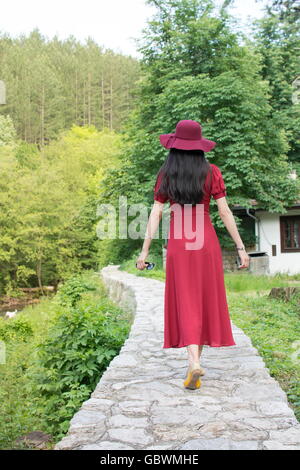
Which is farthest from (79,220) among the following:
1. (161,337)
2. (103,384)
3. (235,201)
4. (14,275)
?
(103,384)

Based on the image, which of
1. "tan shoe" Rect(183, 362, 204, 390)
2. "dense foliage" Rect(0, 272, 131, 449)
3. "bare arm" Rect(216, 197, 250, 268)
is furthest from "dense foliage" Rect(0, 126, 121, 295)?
"tan shoe" Rect(183, 362, 204, 390)

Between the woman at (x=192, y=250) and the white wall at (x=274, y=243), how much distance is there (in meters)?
16.8

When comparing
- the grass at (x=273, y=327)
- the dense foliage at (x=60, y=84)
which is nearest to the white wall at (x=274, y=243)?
the grass at (x=273, y=327)

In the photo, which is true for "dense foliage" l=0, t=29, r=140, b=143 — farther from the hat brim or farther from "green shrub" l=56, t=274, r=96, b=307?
the hat brim

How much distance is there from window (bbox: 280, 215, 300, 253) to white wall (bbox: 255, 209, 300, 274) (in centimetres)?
17

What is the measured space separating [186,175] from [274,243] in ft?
56.7

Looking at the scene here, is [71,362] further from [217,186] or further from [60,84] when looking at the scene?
[60,84]

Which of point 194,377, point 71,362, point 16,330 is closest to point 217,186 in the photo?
point 194,377

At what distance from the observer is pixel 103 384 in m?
4.10

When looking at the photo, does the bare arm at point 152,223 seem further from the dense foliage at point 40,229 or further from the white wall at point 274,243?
the dense foliage at point 40,229

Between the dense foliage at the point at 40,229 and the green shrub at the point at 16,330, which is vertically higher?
the dense foliage at the point at 40,229

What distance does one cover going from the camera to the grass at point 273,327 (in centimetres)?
469

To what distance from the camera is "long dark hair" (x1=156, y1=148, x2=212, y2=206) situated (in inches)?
158
